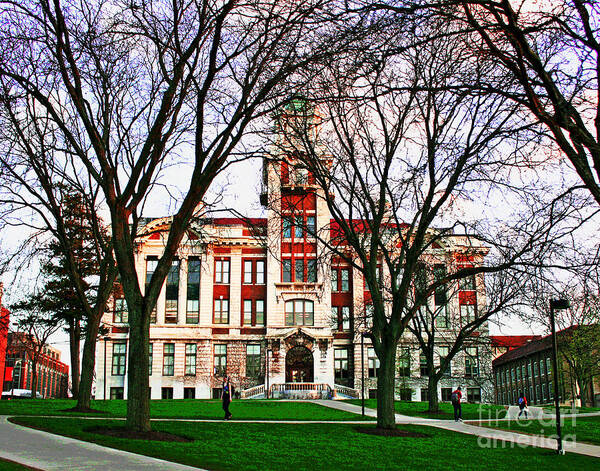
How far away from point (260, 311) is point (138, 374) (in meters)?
48.2

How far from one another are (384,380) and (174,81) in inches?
479

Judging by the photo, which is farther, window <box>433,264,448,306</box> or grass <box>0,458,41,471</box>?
window <box>433,264,448,306</box>

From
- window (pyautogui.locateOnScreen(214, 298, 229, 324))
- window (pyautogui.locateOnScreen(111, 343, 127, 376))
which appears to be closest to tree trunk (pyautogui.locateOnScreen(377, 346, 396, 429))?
window (pyautogui.locateOnScreen(214, 298, 229, 324))

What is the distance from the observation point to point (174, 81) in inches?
682

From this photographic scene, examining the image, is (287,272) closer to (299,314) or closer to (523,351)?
(299,314)

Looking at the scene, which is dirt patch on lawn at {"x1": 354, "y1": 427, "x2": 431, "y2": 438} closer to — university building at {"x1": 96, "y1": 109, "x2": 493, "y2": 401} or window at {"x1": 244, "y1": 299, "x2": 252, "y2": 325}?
university building at {"x1": 96, "y1": 109, "x2": 493, "y2": 401}

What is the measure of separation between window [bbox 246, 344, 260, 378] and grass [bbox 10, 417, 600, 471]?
41.1 metres

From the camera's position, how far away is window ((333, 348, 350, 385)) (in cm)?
6362

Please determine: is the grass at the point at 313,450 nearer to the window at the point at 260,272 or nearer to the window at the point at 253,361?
the window at the point at 253,361

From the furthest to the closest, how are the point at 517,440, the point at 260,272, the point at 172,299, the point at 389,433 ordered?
the point at 260,272 < the point at 172,299 < the point at 517,440 < the point at 389,433

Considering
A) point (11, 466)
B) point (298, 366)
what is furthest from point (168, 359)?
point (11, 466)

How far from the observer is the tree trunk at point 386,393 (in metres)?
21.8

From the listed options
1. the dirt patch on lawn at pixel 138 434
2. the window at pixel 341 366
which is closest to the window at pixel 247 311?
the window at pixel 341 366

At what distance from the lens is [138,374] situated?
16.5 m
